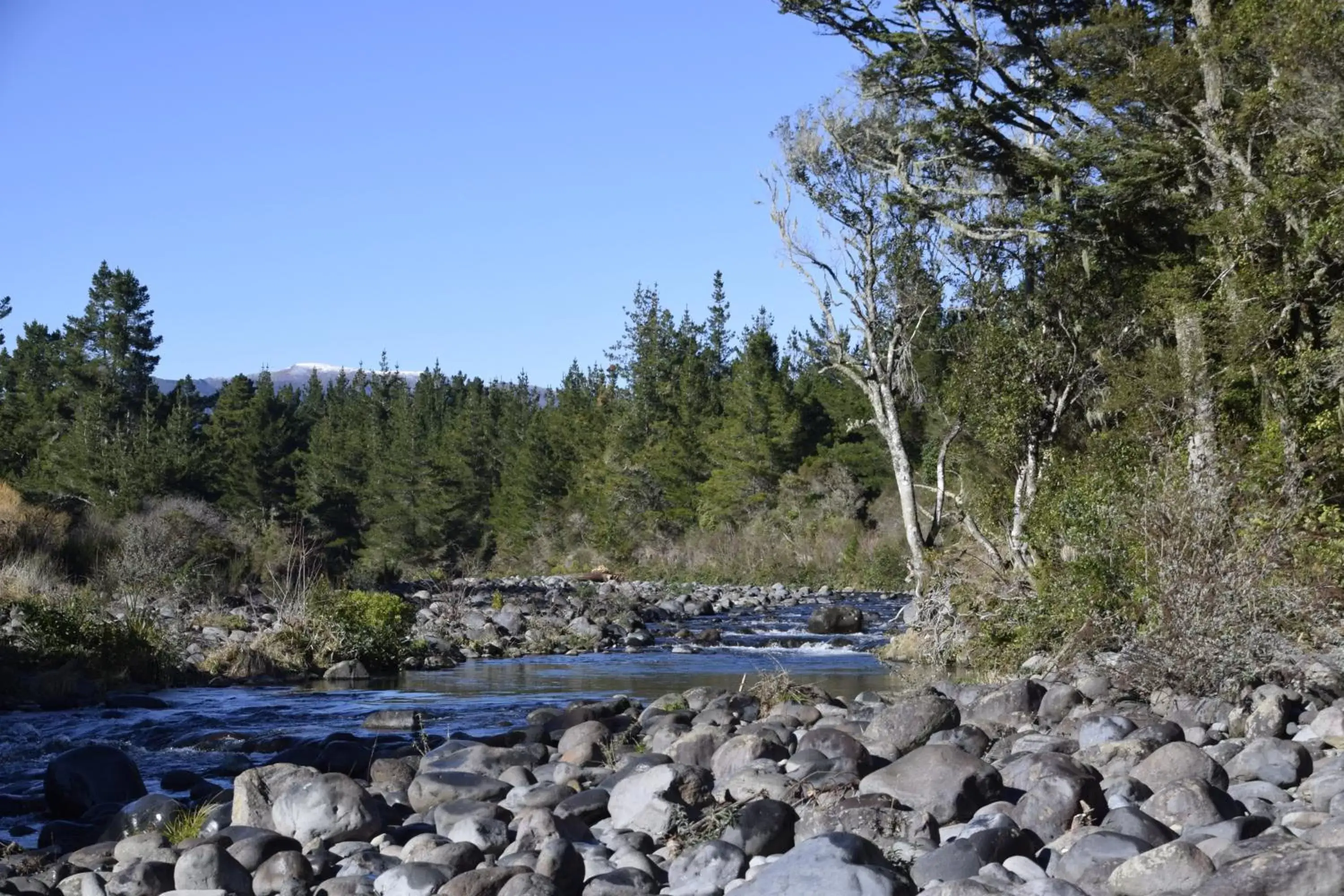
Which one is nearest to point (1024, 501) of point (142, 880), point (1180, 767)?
point (1180, 767)

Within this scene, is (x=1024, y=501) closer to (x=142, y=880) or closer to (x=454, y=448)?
(x=142, y=880)

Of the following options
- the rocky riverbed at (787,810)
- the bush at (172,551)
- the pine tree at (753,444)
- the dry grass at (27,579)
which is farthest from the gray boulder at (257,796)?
the pine tree at (753,444)

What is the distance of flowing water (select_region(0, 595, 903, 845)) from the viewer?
10.8 meters

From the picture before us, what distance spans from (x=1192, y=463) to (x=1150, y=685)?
2.68 metres

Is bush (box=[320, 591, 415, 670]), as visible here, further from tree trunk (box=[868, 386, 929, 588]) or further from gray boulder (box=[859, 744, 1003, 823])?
gray boulder (box=[859, 744, 1003, 823])

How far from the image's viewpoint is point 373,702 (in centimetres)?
1426

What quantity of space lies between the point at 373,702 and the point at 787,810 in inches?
339

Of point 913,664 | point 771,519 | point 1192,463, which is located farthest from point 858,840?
point 771,519

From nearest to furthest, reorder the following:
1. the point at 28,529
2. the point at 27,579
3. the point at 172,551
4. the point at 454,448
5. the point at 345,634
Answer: the point at 345,634
the point at 27,579
the point at 28,529
the point at 172,551
the point at 454,448

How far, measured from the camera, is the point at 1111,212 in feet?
52.5

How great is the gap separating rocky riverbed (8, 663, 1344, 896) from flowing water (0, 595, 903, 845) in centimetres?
123

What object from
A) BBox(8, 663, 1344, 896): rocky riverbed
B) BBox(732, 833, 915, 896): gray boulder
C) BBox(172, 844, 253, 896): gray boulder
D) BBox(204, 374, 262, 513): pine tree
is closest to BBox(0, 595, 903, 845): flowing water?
BBox(8, 663, 1344, 896): rocky riverbed

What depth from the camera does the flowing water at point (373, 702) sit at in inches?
423

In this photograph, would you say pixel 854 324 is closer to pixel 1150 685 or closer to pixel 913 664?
pixel 913 664
